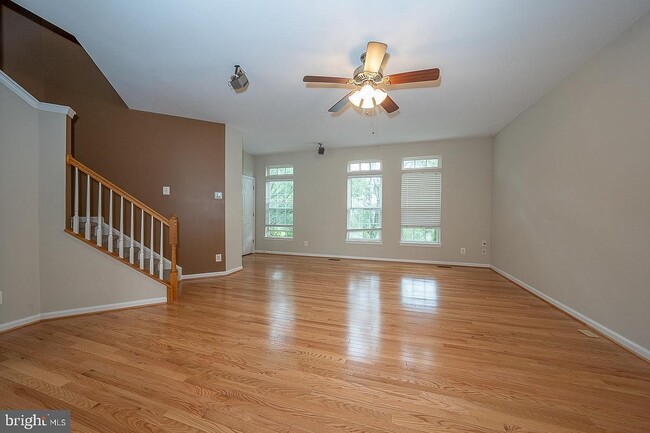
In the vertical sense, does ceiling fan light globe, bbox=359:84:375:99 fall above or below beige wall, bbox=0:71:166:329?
above

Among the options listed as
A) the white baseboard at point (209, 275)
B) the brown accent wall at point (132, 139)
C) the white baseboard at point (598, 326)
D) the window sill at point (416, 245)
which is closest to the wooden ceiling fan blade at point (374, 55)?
the white baseboard at point (598, 326)

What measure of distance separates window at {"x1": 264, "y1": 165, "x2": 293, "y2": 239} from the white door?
15.9 inches

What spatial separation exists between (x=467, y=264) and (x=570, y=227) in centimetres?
278

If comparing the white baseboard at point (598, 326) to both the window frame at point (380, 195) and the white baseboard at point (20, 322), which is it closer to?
the window frame at point (380, 195)

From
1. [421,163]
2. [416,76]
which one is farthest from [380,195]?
[416,76]

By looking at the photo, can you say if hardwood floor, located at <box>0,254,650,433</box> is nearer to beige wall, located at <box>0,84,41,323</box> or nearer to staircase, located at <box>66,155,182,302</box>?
beige wall, located at <box>0,84,41,323</box>

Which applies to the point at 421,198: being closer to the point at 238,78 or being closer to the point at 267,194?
the point at 267,194


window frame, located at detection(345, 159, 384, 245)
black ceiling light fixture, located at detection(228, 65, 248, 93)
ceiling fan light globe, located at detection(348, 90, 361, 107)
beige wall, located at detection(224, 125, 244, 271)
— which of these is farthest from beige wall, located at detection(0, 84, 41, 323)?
window frame, located at detection(345, 159, 384, 245)

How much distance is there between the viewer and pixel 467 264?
17.6ft

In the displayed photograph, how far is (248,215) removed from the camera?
6766 millimetres

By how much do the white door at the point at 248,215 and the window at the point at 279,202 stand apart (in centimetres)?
40

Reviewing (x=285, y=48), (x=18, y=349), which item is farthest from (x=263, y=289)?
(x=285, y=48)

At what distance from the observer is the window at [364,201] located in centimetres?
597

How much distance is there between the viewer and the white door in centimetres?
657
